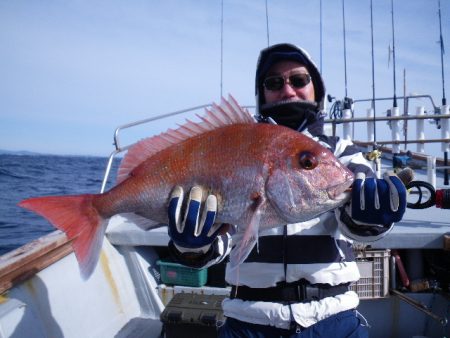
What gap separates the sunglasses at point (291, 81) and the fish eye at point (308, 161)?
79cm

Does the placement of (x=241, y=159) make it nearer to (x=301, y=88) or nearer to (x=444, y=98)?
(x=301, y=88)

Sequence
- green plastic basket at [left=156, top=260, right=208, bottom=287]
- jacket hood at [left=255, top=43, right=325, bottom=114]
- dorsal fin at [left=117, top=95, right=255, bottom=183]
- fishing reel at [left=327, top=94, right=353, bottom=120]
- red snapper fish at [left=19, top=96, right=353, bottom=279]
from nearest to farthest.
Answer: red snapper fish at [left=19, top=96, right=353, bottom=279] → dorsal fin at [left=117, top=95, right=255, bottom=183] → jacket hood at [left=255, top=43, right=325, bottom=114] → green plastic basket at [left=156, top=260, right=208, bottom=287] → fishing reel at [left=327, top=94, right=353, bottom=120]

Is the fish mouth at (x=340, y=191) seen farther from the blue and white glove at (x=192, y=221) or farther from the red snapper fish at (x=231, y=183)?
the blue and white glove at (x=192, y=221)

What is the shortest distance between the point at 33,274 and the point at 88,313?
64cm

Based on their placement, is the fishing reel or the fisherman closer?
the fisherman

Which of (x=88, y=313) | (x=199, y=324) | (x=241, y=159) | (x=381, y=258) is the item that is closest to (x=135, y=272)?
(x=88, y=313)

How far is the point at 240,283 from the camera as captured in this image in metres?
2.00

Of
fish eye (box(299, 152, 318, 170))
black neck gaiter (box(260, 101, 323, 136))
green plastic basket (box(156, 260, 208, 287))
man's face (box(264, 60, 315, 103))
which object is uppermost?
man's face (box(264, 60, 315, 103))

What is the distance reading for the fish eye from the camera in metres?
1.65

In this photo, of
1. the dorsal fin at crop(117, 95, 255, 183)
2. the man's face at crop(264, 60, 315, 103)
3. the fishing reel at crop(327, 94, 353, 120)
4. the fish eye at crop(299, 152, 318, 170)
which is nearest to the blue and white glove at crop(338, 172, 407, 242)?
the fish eye at crop(299, 152, 318, 170)

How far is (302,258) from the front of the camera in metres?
1.93

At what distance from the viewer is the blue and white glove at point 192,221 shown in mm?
1616

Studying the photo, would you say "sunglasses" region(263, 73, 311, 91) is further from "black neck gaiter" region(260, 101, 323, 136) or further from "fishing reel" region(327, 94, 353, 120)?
"fishing reel" region(327, 94, 353, 120)

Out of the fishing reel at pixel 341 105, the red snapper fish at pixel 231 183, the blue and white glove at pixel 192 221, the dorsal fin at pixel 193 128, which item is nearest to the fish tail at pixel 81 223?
the red snapper fish at pixel 231 183
